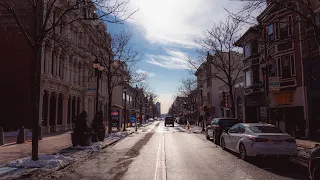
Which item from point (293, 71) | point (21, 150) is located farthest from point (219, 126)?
point (21, 150)

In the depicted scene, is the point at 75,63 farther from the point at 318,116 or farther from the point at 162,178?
the point at 162,178

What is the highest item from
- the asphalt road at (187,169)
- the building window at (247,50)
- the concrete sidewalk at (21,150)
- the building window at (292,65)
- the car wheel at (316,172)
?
the building window at (247,50)

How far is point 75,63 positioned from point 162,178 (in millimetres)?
29346

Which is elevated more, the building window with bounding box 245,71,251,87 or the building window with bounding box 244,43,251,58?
the building window with bounding box 244,43,251,58

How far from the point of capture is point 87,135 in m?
16.1

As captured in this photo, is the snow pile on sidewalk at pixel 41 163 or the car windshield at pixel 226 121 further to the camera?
the car windshield at pixel 226 121

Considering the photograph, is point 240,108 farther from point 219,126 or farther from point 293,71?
point 219,126

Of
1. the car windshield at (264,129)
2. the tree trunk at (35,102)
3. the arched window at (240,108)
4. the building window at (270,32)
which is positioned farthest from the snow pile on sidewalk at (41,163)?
Result: the arched window at (240,108)

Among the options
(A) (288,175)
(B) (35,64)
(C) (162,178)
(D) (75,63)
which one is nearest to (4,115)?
(D) (75,63)

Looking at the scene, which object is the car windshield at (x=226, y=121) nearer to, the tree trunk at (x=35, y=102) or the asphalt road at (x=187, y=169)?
the asphalt road at (x=187, y=169)

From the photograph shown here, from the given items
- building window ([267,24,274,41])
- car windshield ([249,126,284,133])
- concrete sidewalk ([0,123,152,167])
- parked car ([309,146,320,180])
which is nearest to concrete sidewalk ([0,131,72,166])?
concrete sidewalk ([0,123,152,167])

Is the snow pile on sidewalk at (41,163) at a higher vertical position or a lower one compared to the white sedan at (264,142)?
lower

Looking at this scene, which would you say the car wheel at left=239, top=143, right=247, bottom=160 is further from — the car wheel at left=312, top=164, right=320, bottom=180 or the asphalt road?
the car wheel at left=312, top=164, right=320, bottom=180

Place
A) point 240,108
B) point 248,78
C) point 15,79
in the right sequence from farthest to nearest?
point 240,108
point 248,78
point 15,79
